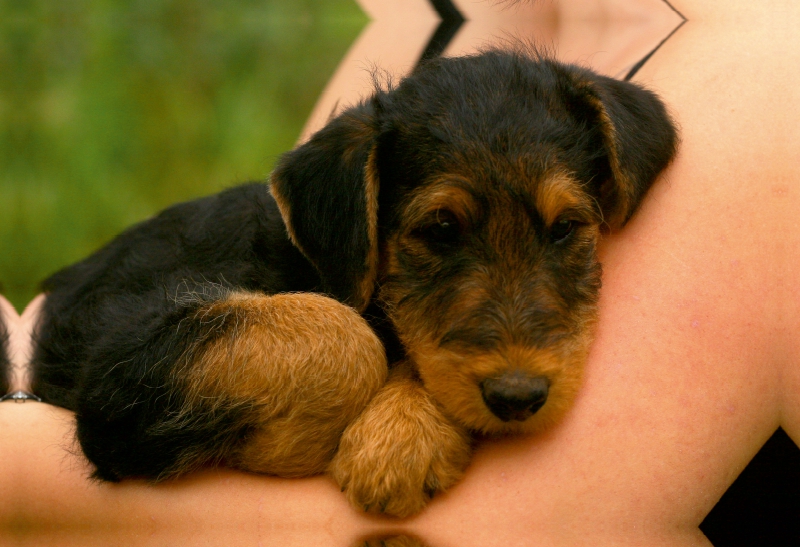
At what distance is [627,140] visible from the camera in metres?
2.38

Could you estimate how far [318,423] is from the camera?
213 cm

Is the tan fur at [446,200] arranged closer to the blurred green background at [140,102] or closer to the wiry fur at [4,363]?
the wiry fur at [4,363]

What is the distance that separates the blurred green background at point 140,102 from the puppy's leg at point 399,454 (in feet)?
11.3

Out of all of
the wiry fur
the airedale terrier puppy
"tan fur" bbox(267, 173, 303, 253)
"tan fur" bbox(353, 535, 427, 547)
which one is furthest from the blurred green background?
"tan fur" bbox(353, 535, 427, 547)

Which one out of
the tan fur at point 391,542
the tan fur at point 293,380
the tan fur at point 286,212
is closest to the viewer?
the tan fur at point 391,542

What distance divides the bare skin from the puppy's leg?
69mm

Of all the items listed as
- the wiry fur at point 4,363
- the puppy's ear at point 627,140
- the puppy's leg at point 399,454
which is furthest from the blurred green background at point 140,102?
the puppy's leg at point 399,454

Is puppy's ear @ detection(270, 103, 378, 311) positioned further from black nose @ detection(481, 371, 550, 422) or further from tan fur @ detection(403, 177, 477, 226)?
black nose @ detection(481, 371, 550, 422)

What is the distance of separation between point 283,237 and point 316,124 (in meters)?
1.53

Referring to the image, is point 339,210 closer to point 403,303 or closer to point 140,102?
Result: point 403,303

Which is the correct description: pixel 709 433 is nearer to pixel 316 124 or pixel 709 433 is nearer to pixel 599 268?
pixel 599 268

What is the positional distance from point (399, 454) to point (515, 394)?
38cm

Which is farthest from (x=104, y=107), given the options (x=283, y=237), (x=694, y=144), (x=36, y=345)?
(x=694, y=144)

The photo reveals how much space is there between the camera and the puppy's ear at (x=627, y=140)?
236cm
